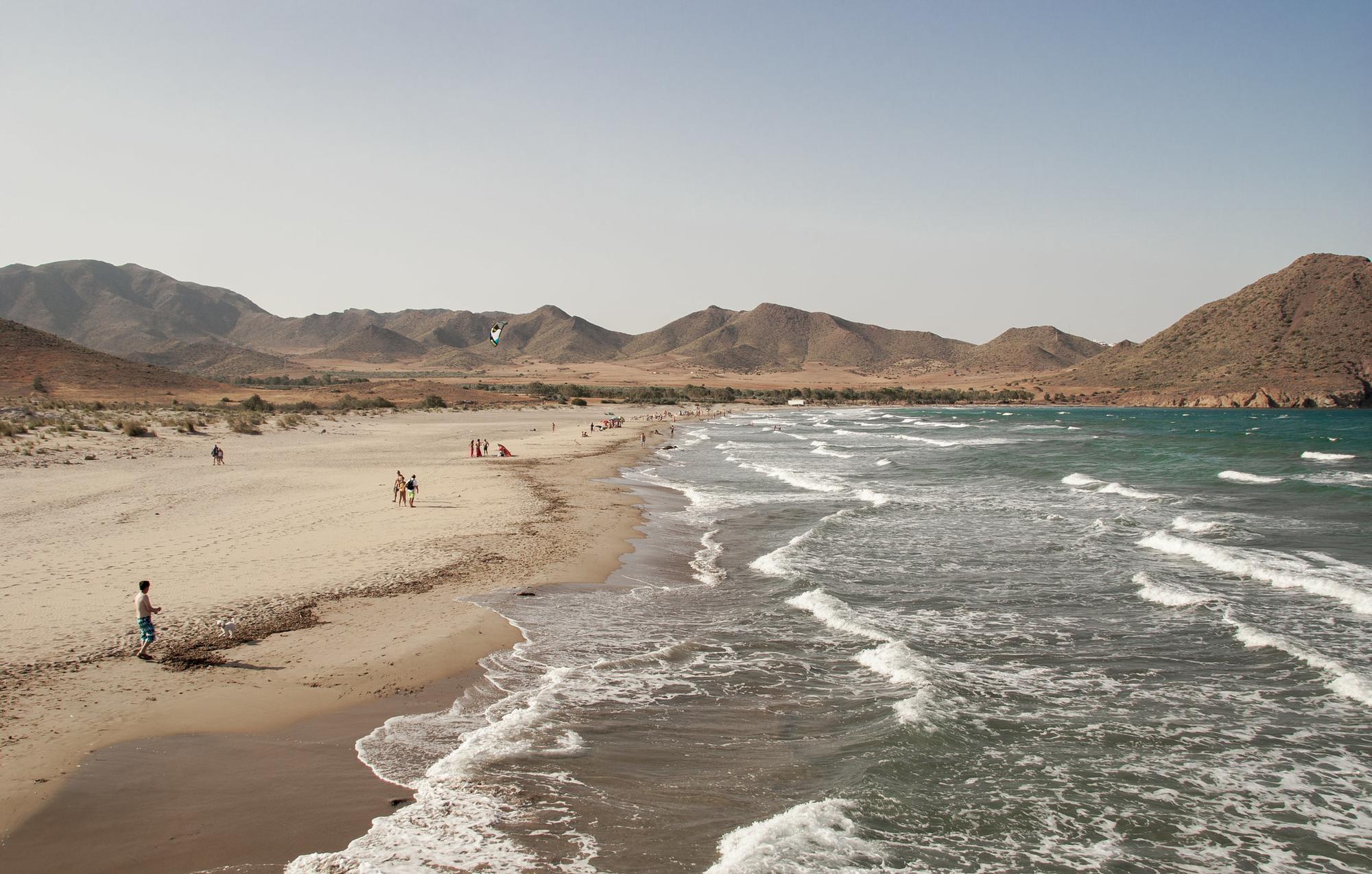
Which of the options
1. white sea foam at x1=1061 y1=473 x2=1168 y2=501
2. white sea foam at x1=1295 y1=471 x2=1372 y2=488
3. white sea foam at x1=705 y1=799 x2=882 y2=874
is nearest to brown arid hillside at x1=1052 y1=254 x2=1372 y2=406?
white sea foam at x1=1295 y1=471 x2=1372 y2=488

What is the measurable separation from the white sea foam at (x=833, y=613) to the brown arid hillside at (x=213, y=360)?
5345 inches

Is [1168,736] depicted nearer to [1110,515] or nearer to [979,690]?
[979,690]

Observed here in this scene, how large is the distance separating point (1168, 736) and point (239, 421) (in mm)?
46679

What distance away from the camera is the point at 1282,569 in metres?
15.5

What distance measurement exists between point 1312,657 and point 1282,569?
19.8ft

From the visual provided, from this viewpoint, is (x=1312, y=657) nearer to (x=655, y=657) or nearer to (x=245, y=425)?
(x=655, y=657)

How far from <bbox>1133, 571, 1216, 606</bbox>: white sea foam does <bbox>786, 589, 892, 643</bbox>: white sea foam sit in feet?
18.0

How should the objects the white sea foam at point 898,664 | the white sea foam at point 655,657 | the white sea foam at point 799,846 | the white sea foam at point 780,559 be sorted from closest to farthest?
the white sea foam at point 799,846, the white sea foam at point 898,664, the white sea foam at point 655,657, the white sea foam at point 780,559

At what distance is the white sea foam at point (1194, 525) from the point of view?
20.0 m

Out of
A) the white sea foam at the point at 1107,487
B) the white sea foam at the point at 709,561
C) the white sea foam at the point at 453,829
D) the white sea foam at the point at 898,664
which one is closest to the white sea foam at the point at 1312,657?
the white sea foam at the point at 898,664

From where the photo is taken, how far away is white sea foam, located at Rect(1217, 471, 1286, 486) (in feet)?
97.3

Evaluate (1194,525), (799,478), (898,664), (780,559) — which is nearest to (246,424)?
(799,478)

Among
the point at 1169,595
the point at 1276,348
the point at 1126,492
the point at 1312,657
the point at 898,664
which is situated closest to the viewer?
the point at 898,664

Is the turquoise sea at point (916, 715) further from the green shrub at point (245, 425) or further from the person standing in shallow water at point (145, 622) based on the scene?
the green shrub at point (245, 425)
